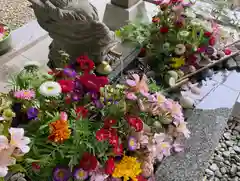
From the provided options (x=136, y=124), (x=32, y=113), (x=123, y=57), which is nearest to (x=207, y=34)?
(x=123, y=57)

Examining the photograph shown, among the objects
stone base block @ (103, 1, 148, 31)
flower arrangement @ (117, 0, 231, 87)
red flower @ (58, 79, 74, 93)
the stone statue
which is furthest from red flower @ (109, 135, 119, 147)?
stone base block @ (103, 1, 148, 31)

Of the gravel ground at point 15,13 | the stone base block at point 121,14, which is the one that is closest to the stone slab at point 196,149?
the stone base block at point 121,14

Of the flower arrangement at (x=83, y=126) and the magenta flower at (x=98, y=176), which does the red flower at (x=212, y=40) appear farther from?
the magenta flower at (x=98, y=176)

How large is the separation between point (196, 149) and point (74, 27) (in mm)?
883

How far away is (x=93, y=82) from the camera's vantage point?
4.31ft

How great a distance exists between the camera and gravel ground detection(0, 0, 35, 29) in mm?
3264

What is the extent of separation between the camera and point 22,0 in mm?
3646

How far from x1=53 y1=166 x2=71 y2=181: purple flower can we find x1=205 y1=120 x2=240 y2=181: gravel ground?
3.70 ft

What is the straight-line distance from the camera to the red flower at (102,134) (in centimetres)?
123

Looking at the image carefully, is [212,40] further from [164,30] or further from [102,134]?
[102,134]

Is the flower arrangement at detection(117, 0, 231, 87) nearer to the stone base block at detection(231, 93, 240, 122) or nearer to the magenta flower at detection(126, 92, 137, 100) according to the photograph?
the stone base block at detection(231, 93, 240, 122)

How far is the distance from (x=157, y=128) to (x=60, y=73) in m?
0.51

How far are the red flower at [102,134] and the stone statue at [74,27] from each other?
60 centimetres

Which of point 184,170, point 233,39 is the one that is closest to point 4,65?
point 184,170
